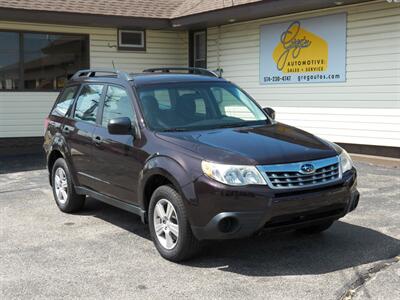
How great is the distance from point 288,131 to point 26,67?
9.17m

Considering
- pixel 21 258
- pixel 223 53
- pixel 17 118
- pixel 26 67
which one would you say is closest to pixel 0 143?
pixel 17 118

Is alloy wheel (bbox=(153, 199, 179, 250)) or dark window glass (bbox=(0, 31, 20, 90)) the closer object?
alloy wheel (bbox=(153, 199, 179, 250))

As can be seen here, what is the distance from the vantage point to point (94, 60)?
14.5m

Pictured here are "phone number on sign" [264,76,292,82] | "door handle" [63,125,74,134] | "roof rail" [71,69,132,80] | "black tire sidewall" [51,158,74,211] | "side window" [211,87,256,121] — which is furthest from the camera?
"phone number on sign" [264,76,292,82]

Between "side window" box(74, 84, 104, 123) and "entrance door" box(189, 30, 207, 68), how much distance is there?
8.69 metres

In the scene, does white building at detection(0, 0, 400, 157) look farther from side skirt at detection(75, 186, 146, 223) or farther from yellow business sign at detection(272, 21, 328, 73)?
side skirt at detection(75, 186, 146, 223)

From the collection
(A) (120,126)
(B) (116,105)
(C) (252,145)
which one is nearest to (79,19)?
(B) (116,105)

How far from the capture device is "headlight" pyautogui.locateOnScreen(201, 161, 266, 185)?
4.80 m

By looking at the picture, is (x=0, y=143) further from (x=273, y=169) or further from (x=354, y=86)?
(x=273, y=169)

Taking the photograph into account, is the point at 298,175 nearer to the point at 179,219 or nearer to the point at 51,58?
the point at 179,219

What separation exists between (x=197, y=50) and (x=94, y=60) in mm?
2940

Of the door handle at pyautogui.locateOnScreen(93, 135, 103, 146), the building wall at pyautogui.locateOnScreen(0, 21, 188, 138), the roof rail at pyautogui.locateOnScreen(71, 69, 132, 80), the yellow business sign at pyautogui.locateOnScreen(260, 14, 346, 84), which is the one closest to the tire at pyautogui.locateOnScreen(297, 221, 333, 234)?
the door handle at pyautogui.locateOnScreen(93, 135, 103, 146)

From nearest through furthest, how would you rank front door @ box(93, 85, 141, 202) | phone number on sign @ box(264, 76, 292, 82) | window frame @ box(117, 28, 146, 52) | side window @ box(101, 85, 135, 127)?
front door @ box(93, 85, 141, 202), side window @ box(101, 85, 135, 127), phone number on sign @ box(264, 76, 292, 82), window frame @ box(117, 28, 146, 52)

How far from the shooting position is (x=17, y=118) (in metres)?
13.5
